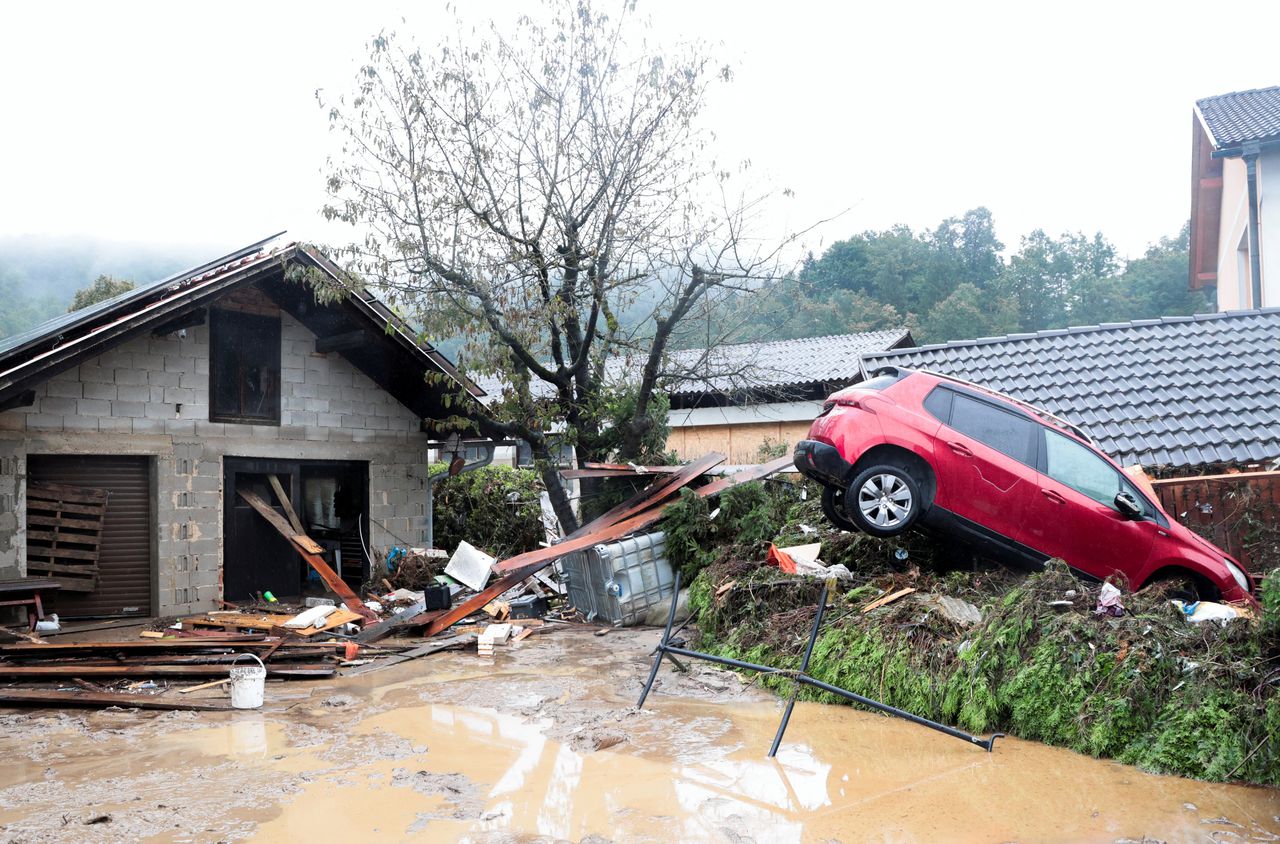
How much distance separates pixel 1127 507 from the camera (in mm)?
8219

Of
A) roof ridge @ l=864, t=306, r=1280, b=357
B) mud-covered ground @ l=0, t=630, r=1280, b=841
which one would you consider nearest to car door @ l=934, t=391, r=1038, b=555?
mud-covered ground @ l=0, t=630, r=1280, b=841

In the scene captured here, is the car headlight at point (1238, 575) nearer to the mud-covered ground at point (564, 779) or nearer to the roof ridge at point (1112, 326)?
the mud-covered ground at point (564, 779)

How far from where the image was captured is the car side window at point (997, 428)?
28.3ft

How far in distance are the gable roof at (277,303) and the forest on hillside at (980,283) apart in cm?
3140

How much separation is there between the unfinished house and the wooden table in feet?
0.94

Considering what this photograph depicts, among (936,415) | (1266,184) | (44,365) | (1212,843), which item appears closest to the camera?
(1212,843)

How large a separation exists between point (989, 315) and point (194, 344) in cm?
4245

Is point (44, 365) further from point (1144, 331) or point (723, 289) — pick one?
point (1144, 331)

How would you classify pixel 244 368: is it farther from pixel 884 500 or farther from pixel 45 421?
pixel 884 500

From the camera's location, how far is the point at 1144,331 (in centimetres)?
1371

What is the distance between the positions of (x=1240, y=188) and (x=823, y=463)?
14652 mm

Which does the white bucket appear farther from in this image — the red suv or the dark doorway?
the dark doorway

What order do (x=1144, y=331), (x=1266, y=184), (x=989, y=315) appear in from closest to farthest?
Answer: 1. (x=1144, y=331)
2. (x=1266, y=184)
3. (x=989, y=315)

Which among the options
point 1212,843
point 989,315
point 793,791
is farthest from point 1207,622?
point 989,315
